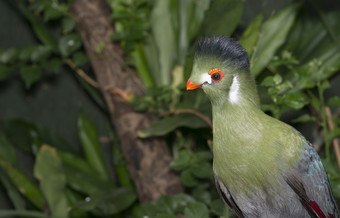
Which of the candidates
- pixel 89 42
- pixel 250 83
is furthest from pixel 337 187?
pixel 89 42

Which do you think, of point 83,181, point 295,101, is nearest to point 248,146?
point 295,101

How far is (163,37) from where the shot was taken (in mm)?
1891

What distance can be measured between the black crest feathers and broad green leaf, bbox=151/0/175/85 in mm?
1040

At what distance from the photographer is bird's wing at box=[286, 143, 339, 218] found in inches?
36.2

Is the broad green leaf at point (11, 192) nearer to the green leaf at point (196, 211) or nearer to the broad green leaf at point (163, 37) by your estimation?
the broad green leaf at point (163, 37)

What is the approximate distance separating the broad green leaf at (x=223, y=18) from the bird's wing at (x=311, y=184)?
2.16ft

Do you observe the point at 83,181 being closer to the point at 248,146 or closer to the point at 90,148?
the point at 90,148

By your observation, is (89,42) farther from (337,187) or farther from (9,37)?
(337,187)

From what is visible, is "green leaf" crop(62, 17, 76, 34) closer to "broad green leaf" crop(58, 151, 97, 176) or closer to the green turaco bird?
"broad green leaf" crop(58, 151, 97, 176)

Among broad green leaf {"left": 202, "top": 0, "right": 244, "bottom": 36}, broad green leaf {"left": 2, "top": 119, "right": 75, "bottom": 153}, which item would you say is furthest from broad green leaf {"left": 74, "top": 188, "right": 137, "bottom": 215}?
broad green leaf {"left": 202, "top": 0, "right": 244, "bottom": 36}

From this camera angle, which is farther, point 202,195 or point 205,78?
point 202,195

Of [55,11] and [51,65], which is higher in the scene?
[55,11]

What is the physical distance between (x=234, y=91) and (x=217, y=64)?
7 centimetres

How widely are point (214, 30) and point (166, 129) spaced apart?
1.18 ft
